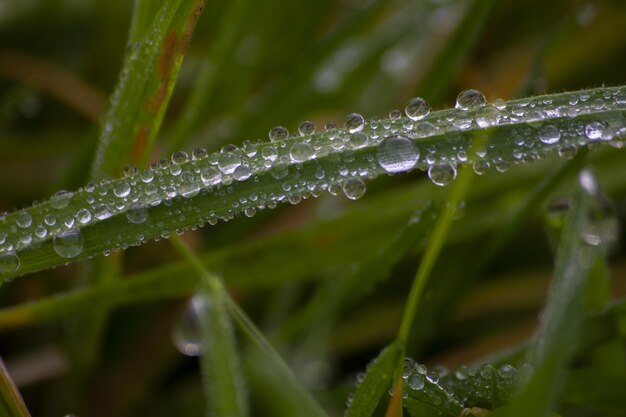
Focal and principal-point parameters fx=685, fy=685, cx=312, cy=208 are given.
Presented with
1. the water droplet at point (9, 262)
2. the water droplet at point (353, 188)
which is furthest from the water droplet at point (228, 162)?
the water droplet at point (9, 262)

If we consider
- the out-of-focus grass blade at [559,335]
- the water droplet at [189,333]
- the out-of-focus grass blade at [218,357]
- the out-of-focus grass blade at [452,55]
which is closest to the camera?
the out-of-focus grass blade at [559,335]

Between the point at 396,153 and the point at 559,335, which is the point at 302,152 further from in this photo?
the point at 559,335

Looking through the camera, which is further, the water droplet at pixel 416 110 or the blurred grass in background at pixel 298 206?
the blurred grass in background at pixel 298 206

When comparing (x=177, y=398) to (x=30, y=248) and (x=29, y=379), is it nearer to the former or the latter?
(x=29, y=379)

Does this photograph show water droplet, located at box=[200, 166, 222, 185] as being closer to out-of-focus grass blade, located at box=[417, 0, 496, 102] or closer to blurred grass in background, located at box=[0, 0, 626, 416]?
blurred grass in background, located at box=[0, 0, 626, 416]

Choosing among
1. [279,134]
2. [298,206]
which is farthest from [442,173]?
[298,206]

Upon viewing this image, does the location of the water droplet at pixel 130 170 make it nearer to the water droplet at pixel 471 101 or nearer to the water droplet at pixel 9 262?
the water droplet at pixel 9 262

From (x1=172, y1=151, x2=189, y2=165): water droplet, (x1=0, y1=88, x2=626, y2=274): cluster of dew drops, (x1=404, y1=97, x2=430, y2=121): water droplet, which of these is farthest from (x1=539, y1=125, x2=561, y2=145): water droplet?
(x1=172, y1=151, x2=189, y2=165): water droplet
